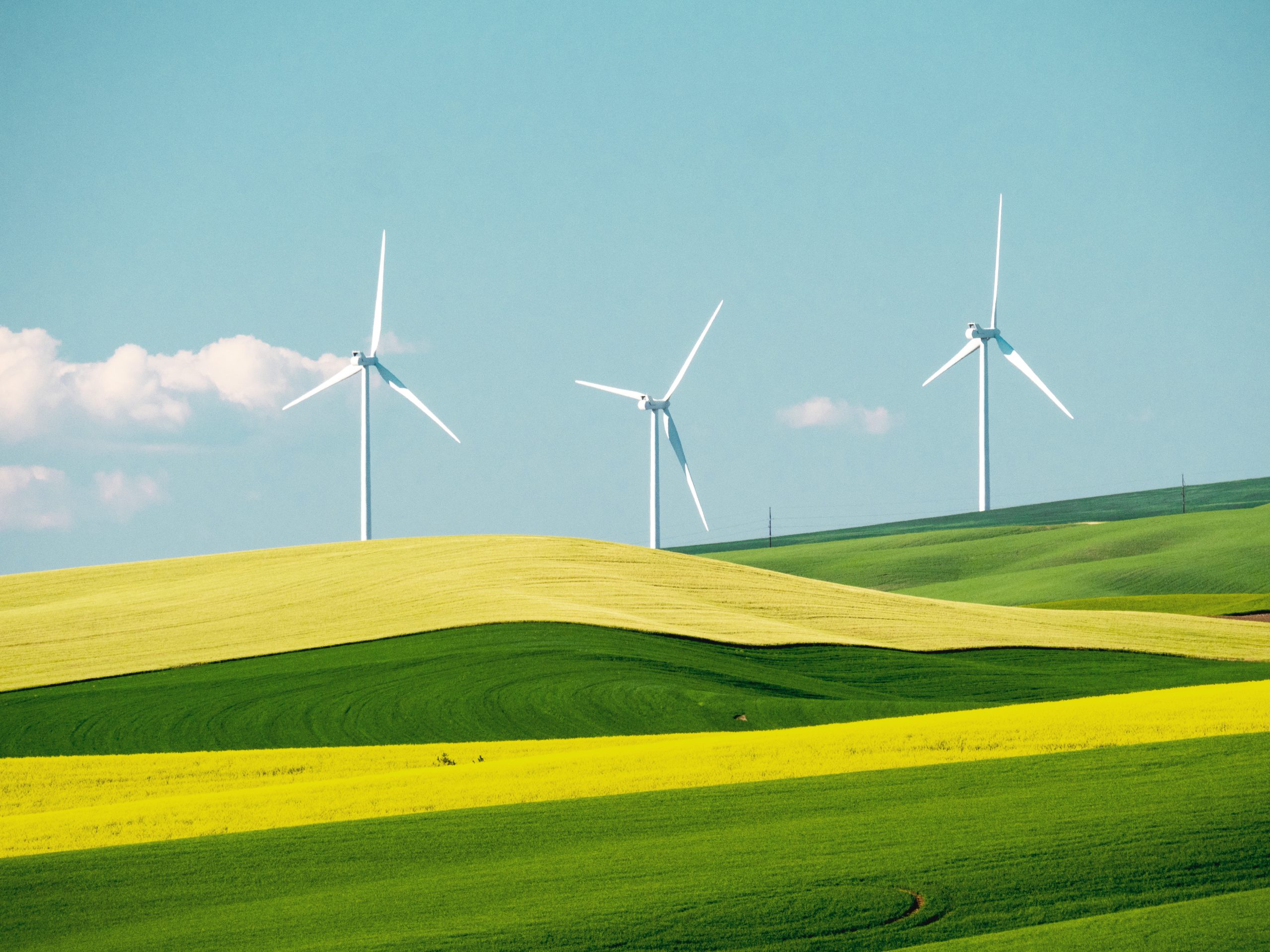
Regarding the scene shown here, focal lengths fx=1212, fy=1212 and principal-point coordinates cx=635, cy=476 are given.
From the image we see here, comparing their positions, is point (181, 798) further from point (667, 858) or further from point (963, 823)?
point (963, 823)

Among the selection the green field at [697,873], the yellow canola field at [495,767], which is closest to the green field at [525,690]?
the yellow canola field at [495,767]

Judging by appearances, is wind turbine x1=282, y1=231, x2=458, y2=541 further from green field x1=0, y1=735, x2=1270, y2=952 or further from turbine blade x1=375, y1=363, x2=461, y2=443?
green field x1=0, y1=735, x2=1270, y2=952

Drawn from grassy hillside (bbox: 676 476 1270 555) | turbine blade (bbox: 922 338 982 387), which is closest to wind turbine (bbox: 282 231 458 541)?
turbine blade (bbox: 922 338 982 387)

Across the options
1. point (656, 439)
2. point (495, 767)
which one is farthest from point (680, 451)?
point (495, 767)

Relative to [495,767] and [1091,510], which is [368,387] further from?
[1091,510]

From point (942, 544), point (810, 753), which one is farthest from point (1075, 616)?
point (942, 544)
